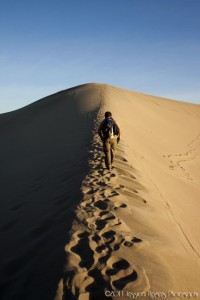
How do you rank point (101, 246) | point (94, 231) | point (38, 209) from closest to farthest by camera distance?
point (101, 246), point (94, 231), point (38, 209)

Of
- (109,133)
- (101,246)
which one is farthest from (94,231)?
(109,133)

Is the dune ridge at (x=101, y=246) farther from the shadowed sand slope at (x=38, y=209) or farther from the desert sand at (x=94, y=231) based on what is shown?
the shadowed sand slope at (x=38, y=209)

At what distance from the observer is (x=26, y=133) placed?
21156 millimetres

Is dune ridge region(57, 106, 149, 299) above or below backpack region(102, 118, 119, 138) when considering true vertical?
below

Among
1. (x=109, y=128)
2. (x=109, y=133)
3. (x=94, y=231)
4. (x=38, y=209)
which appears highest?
(x=109, y=128)

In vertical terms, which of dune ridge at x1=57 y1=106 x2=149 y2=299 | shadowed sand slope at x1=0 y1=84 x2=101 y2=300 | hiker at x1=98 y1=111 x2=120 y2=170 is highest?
hiker at x1=98 y1=111 x2=120 y2=170

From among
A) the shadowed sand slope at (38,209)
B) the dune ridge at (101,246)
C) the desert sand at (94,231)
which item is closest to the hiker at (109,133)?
the desert sand at (94,231)

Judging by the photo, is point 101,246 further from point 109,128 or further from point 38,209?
point 109,128

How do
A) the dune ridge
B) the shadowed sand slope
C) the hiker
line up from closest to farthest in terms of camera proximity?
1. the dune ridge
2. the shadowed sand slope
3. the hiker

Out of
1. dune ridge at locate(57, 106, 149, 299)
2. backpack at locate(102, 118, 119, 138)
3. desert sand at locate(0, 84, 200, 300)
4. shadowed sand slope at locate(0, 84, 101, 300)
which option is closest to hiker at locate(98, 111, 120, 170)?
backpack at locate(102, 118, 119, 138)

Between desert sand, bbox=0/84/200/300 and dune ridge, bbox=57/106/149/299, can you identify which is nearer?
dune ridge, bbox=57/106/149/299

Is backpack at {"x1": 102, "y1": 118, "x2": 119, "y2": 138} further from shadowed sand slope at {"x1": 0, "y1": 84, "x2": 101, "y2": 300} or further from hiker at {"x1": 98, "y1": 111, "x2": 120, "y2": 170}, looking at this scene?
shadowed sand slope at {"x1": 0, "y1": 84, "x2": 101, "y2": 300}

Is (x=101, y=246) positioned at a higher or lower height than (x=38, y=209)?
higher

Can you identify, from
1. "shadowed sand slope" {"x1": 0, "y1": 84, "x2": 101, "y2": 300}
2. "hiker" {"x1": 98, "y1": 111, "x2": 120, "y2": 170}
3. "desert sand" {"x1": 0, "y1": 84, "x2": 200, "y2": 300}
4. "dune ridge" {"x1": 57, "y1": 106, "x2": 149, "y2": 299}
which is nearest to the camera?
"dune ridge" {"x1": 57, "y1": 106, "x2": 149, "y2": 299}
